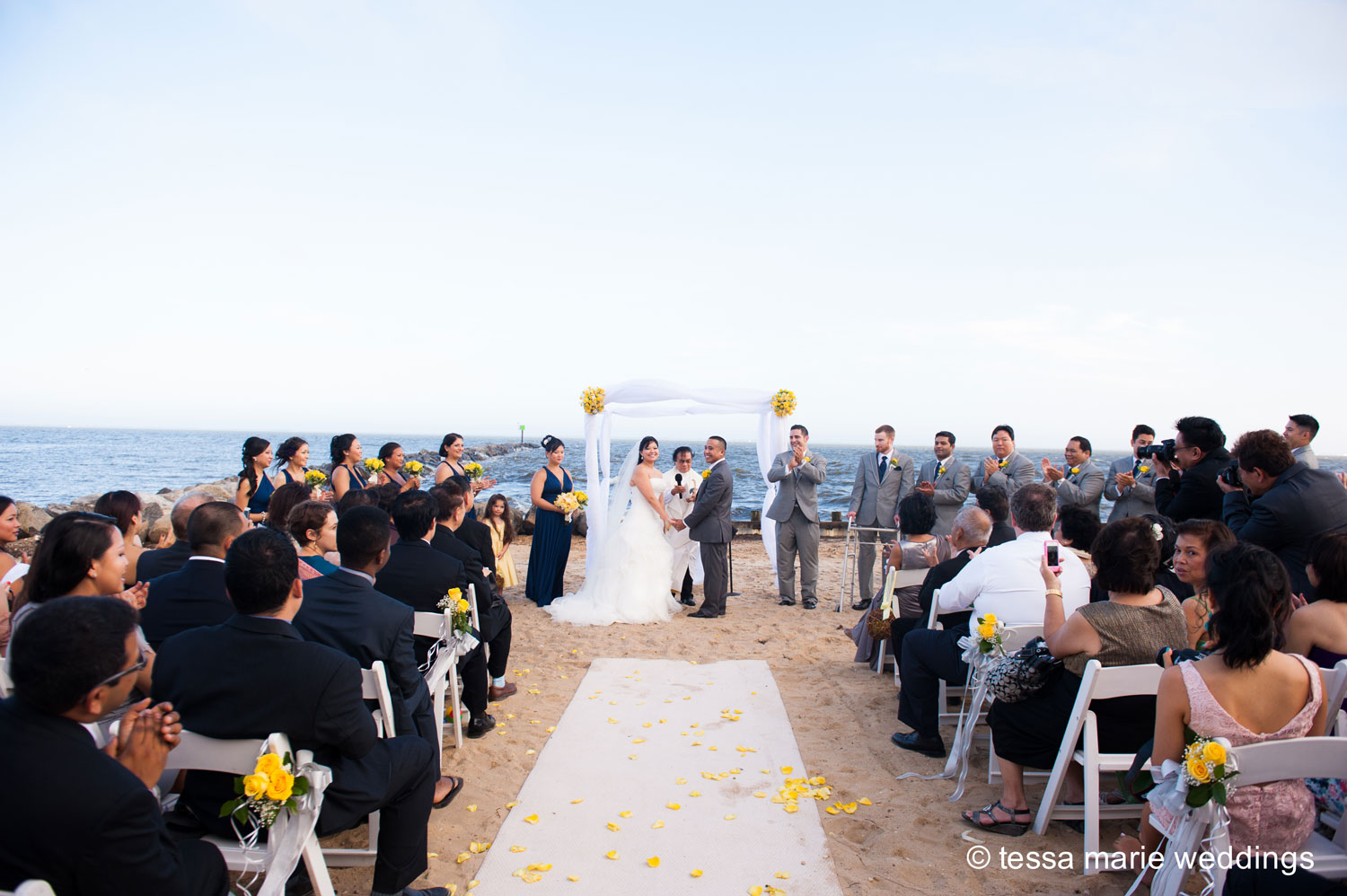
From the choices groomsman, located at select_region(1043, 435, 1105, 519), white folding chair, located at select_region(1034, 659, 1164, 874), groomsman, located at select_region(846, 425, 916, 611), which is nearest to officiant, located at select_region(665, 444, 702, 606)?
groomsman, located at select_region(846, 425, 916, 611)

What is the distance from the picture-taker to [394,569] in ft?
14.2

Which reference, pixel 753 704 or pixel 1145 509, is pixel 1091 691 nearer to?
pixel 753 704

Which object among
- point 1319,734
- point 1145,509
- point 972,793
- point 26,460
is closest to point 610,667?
point 972,793

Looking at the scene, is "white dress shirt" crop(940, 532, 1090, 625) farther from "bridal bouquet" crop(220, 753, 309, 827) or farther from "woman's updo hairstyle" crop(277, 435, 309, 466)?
"woman's updo hairstyle" crop(277, 435, 309, 466)

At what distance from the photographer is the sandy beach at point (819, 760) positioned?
3.10 meters

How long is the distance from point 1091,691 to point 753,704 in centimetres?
261

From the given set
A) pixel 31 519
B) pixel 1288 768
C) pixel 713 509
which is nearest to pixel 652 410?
pixel 713 509

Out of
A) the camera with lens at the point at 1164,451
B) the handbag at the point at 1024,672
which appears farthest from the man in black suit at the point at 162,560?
the camera with lens at the point at 1164,451

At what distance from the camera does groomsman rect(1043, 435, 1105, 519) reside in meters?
7.29

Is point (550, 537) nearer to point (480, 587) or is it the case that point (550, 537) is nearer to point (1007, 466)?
point (480, 587)

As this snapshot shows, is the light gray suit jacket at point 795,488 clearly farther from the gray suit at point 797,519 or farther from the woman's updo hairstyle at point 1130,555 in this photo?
the woman's updo hairstyle at point 1130,555

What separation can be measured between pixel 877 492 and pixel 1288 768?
632cm

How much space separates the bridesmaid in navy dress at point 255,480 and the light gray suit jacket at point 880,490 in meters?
5.99

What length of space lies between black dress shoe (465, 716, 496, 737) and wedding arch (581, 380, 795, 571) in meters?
4.08
